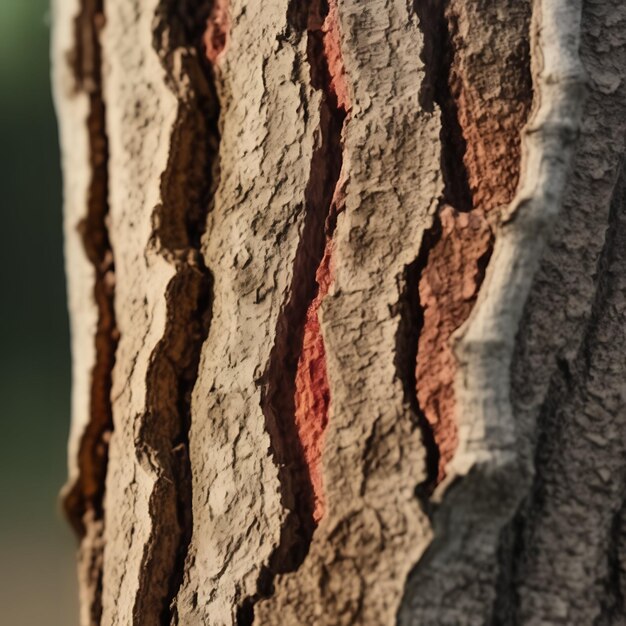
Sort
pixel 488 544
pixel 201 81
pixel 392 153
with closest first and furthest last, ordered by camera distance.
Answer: pixel 488 544 → pixel 392 153 → pixel 201 81

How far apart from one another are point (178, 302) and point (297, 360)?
121 mm

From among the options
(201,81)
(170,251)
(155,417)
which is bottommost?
(155,417)

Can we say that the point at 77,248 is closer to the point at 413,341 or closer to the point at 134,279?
the point at 134,279

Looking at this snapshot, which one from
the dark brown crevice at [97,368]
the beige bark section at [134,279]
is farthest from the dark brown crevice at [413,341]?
the dark brown crevice at [97,368]

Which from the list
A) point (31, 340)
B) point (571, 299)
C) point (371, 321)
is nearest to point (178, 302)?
point (371, 321)

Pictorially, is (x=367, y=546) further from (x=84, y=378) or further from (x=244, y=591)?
(x=84, y=378)

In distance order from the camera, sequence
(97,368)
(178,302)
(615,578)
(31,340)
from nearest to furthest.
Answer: (615,578)
(178,302)
(97,368)
(31,340)

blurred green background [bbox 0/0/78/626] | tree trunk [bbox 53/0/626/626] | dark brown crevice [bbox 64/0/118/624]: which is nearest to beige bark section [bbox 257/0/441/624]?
tree trunk [bbox 53/0/626/626]

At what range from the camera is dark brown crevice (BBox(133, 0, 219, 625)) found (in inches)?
→ 29.2

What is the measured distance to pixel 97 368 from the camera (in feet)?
2.92

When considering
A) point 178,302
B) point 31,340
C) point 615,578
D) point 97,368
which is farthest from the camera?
point 31,340

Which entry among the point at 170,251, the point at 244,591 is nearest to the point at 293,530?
the point at 244,591

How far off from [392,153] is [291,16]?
17 centimetres

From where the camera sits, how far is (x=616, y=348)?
70cm
